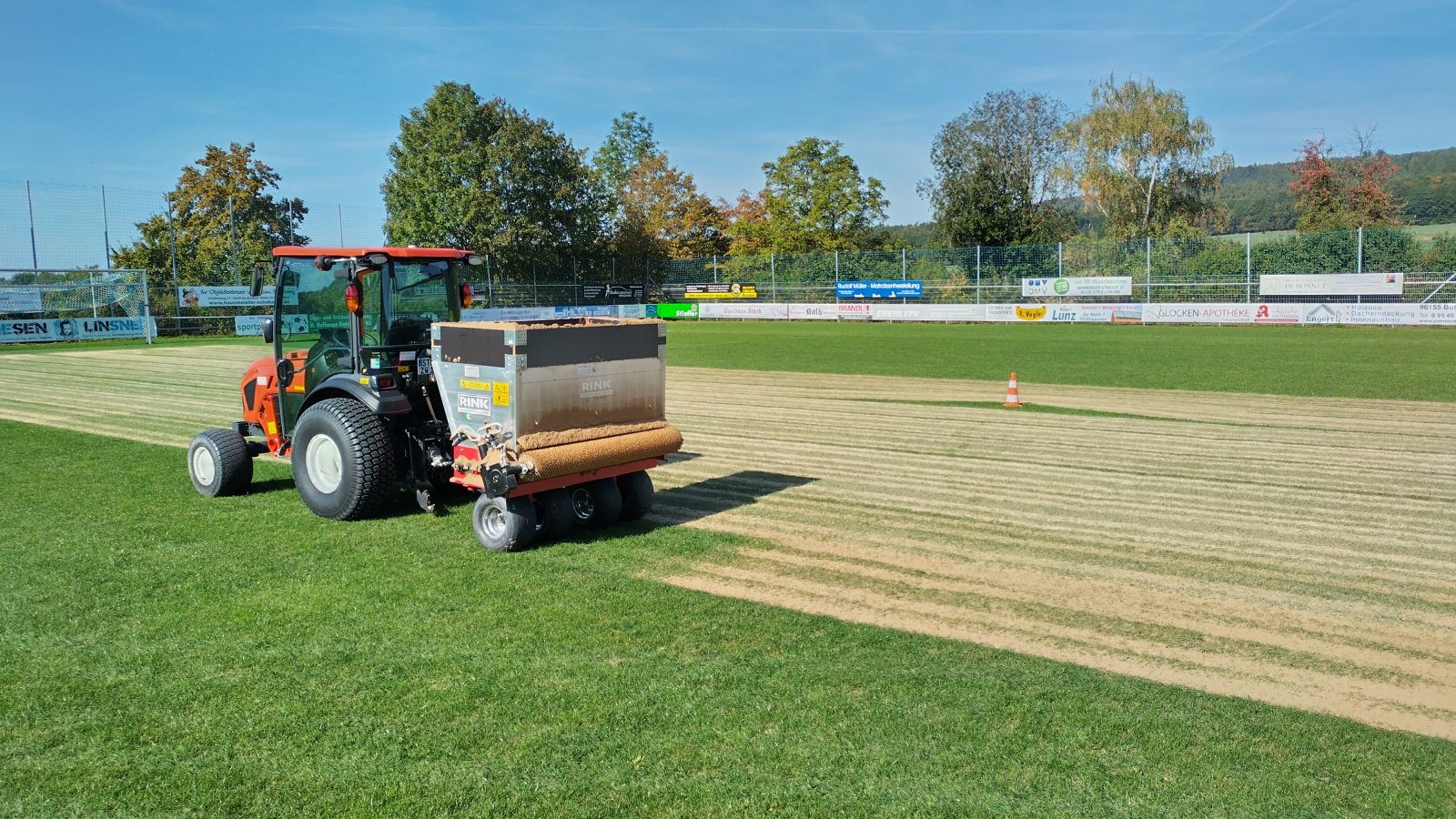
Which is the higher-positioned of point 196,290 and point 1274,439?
point 196,290

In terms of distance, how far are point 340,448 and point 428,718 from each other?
3945mm

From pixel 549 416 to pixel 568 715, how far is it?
309 centimetres

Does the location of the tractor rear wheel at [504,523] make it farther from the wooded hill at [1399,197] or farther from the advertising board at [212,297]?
the wooded hill at [1399,197]

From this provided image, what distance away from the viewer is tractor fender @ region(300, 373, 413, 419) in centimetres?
793

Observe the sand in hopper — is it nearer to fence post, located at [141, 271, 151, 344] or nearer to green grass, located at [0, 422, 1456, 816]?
green grass, located at [0, 422, 1456, 816]

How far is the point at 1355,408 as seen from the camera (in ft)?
48.3

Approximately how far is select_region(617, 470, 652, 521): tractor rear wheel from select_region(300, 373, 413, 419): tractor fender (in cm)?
179

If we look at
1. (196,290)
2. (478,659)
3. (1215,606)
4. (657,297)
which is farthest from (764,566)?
(657,297)

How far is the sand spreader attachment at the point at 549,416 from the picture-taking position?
7129 mm

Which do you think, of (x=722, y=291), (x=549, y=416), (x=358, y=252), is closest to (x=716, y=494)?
(x=549, y=416)

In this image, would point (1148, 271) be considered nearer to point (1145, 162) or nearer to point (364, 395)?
point (1145, 162)

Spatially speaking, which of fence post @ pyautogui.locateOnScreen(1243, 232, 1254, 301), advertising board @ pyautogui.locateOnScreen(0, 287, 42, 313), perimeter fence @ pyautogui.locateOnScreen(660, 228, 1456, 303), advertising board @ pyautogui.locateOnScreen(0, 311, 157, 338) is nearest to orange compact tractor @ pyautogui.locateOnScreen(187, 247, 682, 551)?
advertising board @ pyautogui.locateOnScreen(0, 311, 157, 338)

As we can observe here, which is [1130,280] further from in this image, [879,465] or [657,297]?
[879,465]

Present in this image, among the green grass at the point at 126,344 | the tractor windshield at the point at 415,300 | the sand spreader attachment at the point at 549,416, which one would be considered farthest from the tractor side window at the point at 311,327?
the green grass at the point at 126,344
